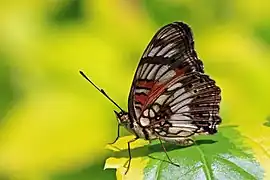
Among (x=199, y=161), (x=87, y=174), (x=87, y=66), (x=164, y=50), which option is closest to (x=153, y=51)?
(x=164, y=50)

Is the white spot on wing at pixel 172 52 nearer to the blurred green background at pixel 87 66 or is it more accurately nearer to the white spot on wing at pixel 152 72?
the white spot on wing at pixel 152 72

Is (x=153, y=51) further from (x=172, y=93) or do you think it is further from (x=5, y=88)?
(x=5, y=88)

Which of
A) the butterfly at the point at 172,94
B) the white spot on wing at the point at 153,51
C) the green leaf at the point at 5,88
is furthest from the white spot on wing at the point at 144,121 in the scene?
the green leaf at the point at 5,88

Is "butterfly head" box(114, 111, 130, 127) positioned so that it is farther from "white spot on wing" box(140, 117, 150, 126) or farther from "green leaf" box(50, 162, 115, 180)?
"green leaf" box(50, 162, 115, 180)

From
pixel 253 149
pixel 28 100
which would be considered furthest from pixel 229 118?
pixel 28 100

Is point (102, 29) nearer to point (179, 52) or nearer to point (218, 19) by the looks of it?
point (218, 19)

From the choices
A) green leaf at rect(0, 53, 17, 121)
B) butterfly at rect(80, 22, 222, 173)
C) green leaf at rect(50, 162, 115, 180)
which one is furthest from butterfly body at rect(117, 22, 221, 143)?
green leaf at rect(0, 53, 17, 121)
